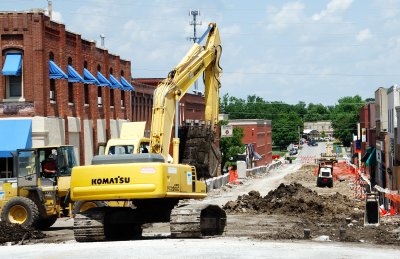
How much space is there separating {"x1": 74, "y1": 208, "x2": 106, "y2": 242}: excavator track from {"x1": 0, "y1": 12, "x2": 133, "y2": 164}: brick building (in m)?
22.2

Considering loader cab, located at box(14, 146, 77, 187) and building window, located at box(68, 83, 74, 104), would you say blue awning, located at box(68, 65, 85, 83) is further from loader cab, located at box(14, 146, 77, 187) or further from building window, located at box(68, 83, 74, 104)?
loader cab, located at box(14, 146, 77, 187)

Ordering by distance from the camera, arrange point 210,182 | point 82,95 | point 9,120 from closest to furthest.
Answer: point 9,120, point 82,95, point 210,182

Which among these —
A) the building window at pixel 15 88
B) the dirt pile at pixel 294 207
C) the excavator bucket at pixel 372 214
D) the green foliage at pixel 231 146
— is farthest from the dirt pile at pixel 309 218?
the green foliage at pixel 231 146

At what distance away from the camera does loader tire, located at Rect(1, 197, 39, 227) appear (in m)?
29.5

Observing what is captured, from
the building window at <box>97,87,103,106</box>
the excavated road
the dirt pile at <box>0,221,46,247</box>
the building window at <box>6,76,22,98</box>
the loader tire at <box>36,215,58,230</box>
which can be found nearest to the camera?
the excavated road

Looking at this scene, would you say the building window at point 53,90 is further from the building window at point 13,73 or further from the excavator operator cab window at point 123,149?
the excavator operator cab window at point 123,149

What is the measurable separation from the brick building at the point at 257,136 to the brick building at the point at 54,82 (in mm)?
85620

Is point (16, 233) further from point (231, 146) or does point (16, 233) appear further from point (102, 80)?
point (231, 146)

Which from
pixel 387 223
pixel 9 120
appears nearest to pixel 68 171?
pixel 387 223

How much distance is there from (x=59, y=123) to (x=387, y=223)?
23463 millimetres

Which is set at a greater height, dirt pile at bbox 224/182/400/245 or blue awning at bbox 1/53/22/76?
blue awning at bbox 1/53/22/76

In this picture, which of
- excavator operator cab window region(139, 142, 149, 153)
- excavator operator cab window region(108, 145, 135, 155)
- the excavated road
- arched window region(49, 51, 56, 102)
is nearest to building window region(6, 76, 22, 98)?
arched window region(49, 51, 56, 102)

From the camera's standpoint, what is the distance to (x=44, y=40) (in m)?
46.8

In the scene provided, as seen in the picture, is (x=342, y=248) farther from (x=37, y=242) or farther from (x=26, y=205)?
(x=26, y=205)
